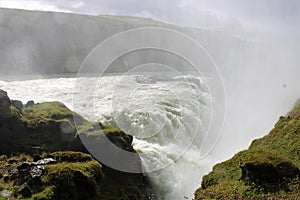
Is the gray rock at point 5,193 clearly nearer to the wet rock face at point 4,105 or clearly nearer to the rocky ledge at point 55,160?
the rocky ledge at point 55,160

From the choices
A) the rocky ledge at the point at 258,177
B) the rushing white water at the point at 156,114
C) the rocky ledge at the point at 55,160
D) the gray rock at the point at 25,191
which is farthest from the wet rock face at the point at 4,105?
the rocky ledge at the point at 258,177

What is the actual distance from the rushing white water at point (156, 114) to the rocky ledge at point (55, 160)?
3.13 m

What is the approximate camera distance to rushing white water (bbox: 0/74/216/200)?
26.4 m

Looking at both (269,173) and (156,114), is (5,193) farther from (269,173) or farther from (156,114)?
(156,114)

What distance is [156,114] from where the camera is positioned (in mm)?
34625

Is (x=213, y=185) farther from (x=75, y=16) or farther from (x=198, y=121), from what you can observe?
(x=75, y=16)

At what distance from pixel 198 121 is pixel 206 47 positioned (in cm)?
7240

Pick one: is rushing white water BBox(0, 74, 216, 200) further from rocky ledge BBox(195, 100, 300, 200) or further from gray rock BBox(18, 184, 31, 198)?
gray rock BBox(18, 184, 31, 198)

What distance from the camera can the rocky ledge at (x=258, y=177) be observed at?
11828mm

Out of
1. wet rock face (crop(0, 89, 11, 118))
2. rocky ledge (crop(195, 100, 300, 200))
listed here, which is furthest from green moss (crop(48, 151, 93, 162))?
wet rock face (crop(0, 89, 11, 118))

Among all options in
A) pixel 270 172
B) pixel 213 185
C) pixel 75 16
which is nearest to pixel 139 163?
pixel 213 185

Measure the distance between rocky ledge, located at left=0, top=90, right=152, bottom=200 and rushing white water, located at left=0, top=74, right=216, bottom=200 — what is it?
3.13 meters

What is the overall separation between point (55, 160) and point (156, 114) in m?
20.1

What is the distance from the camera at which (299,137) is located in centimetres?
1596
